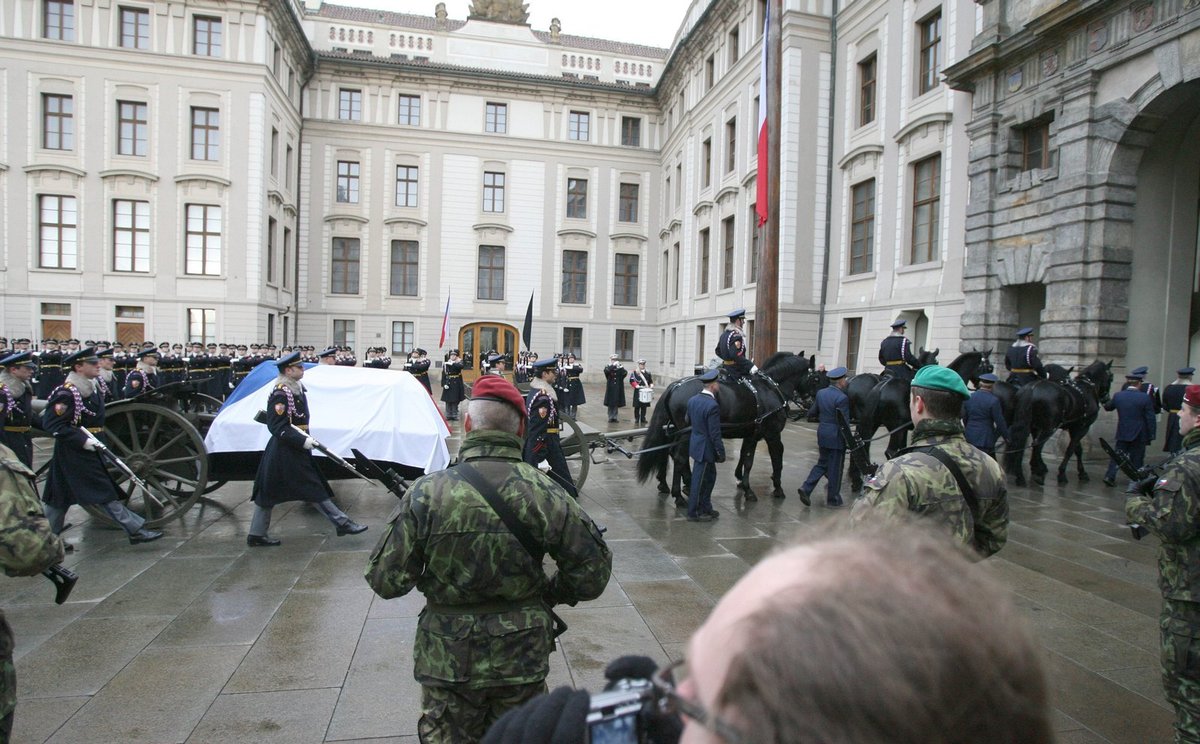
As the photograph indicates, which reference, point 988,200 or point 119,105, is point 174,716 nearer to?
point 988,200

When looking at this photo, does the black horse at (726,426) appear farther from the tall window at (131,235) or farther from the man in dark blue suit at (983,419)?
the tall window at (131,235)

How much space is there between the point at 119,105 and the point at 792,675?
32788mm

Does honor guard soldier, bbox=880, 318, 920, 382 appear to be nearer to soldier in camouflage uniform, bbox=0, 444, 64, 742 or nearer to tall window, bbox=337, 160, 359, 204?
soldier in camouflage uniform, bbox=0, 444, 64, 742

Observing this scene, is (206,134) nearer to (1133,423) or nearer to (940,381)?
(1133,423)

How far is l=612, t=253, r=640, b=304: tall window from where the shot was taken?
3691 cm

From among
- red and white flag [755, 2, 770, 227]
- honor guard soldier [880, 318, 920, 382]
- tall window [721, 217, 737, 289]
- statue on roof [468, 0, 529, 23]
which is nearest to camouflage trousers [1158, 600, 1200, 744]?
honor guard soldier [880, 318, 920, 382]

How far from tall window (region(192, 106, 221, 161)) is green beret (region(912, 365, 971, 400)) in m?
29.5

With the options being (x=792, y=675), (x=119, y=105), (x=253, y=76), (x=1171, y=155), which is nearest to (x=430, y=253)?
(x=253, y=76)

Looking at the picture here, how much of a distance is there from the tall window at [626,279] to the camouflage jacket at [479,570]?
113ft

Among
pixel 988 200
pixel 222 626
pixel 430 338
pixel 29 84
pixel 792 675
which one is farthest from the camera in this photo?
pixel 430 338

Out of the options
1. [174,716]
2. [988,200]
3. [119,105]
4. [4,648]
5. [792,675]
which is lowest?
[174,716]

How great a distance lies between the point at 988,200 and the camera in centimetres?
1442

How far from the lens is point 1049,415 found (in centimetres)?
997

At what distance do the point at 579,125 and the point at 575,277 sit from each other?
7.76 m
